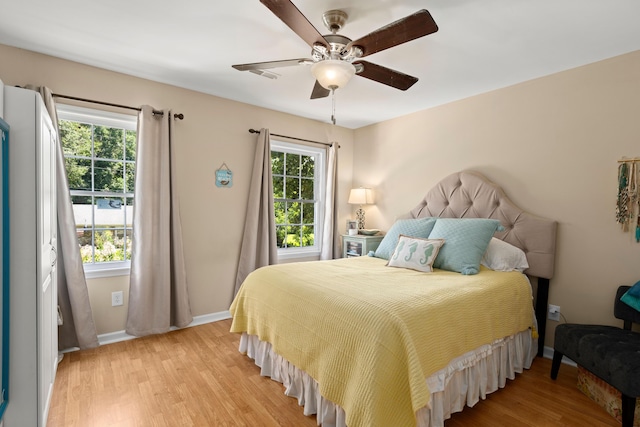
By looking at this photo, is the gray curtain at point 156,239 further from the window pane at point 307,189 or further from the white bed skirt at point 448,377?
the window pane at point 307,189

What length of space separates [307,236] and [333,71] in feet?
9.19

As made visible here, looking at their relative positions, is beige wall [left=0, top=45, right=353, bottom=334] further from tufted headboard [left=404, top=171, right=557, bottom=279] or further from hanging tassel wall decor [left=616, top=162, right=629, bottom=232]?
hanging tassel wall decor [left=616, top=162, right=629, bottom=232]

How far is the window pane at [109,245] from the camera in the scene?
290cm

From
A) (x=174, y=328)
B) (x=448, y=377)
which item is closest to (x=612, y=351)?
(x=448, y=377)

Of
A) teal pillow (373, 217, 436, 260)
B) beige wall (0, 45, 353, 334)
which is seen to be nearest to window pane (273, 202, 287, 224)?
beige wall (0, 45, 353, 334)

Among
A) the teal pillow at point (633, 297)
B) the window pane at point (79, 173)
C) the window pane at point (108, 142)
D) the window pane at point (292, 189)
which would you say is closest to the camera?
the teal pillow at point (633, 297)

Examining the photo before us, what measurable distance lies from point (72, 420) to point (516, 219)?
3.51 m

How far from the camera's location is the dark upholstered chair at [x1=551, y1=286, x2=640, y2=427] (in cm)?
169

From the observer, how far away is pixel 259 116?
12.2 feet

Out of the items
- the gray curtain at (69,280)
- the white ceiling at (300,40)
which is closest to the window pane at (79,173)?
the gray curtain at (69,280)

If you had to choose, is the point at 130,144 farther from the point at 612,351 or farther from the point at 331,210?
the point at 612,351

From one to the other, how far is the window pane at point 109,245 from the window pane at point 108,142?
27.6 inches

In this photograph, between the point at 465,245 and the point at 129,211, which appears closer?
the point at 465,245

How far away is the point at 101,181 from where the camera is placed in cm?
288
